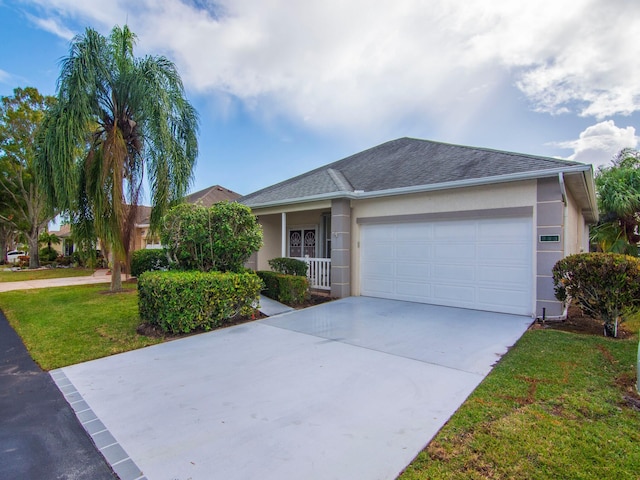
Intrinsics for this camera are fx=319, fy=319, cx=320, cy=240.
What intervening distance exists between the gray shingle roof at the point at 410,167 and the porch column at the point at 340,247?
0.60m

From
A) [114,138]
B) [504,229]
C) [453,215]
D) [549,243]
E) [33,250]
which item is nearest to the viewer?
[549,243]

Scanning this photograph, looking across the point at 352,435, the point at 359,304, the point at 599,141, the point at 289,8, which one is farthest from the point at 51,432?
the point at 599,141

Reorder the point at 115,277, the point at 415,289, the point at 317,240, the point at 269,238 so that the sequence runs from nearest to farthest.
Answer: the point at 415,289
the point at 115,277
the point at 317,240
the point at 269,238

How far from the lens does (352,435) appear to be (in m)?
2.88

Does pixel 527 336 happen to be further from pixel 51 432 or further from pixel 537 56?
pixel 537 56

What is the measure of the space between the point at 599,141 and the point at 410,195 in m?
20.1

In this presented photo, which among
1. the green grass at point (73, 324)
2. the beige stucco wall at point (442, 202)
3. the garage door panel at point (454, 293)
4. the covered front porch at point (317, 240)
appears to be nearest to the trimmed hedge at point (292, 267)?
the covered front porch at point (317, 240)

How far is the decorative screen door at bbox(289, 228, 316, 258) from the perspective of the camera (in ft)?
42.5

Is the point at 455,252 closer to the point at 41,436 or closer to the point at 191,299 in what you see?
the point at 191,299

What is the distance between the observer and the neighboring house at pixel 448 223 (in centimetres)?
706

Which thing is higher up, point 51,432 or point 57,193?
point 57,193

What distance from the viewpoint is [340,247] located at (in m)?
10.1

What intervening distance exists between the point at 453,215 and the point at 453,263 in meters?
1.26

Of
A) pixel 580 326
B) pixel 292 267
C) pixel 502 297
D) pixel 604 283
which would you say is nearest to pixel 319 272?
pixel 292 267
